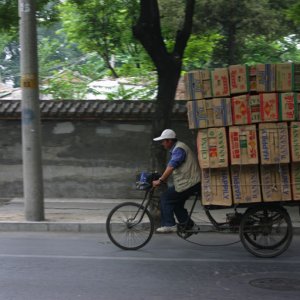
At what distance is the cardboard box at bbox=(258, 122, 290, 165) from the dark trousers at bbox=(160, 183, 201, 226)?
1.05 m

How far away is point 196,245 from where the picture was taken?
820cm

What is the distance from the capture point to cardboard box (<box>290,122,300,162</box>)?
23.9ft

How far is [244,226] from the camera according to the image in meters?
7.58

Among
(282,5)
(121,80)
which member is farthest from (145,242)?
(282,5)

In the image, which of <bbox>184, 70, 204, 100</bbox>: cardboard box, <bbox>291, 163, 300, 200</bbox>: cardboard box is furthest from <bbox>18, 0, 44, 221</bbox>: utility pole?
<bbox>291, 163, 300, 200</bbox>: cardboard box

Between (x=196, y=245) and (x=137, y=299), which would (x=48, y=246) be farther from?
(x=137, y=299)

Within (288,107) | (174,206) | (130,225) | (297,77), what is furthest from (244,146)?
(130,225)

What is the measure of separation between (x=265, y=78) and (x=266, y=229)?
206cm

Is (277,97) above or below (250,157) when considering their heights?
above

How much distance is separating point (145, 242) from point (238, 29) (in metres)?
10.3

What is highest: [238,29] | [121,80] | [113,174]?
[238,29]

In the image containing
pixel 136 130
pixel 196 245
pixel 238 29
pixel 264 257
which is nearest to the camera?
pixel 264 257

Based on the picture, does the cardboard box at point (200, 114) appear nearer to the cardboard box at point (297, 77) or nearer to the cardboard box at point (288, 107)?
the cardboard box at point (288, 107)

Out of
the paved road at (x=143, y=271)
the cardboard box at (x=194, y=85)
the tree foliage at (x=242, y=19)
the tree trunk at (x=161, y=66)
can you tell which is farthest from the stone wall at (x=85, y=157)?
the cardboard box at (x=194, y=85)
